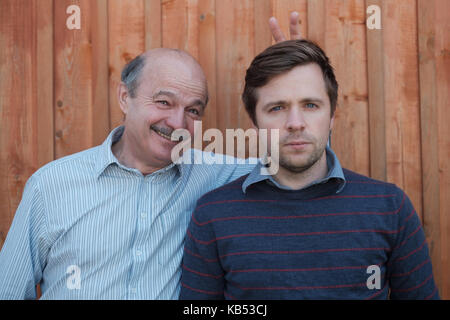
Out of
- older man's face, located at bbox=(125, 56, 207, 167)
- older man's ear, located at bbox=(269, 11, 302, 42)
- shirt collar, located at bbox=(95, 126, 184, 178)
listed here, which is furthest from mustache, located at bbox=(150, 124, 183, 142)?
older man's ear, located at bbox=(269, 11, 302, 42)

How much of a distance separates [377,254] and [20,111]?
1864mm

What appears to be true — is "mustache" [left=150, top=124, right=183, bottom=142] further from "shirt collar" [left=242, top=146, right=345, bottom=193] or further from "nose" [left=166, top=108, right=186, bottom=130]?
"shirt collar" [left=242, top=146, right=345, bottom=193]

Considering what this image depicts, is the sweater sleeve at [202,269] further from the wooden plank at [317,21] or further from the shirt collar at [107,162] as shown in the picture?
the wooden plank at [317,21]

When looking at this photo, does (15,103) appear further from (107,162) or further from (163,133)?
(163,133)

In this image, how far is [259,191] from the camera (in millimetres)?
1463

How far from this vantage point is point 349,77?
1973 mm

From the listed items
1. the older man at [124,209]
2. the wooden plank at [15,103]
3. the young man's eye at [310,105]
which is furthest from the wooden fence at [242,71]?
the young man's eye at [310,105]

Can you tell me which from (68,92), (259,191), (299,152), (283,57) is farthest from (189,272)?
(68,92)

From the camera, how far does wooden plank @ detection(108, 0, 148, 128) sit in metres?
1.98

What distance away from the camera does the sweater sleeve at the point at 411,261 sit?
1335 millimetres

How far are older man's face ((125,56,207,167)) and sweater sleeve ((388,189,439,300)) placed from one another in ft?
3.09

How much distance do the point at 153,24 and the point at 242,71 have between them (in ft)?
1.78

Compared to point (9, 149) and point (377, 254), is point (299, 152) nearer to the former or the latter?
point (377, 254)

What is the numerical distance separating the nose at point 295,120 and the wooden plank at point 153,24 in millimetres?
955
